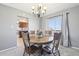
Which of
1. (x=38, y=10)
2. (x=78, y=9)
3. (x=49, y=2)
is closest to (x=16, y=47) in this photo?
(x=38, y=10)

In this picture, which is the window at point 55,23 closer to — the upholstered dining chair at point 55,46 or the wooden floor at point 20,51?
the upholstered dining chair at point 55,46

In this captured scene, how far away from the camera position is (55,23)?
4.61ft

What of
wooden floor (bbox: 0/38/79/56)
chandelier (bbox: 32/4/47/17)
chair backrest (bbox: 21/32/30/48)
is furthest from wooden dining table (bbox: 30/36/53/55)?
chandelier (bbox: 32/4/47/17)

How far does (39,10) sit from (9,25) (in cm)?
53

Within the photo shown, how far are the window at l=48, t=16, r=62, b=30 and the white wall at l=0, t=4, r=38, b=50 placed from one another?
0.79ft

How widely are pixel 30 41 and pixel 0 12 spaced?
0.64 m

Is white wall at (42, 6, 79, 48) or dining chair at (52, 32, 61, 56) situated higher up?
white wall at (42, 6, 79, 48)

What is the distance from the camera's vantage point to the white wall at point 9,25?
1.34 m

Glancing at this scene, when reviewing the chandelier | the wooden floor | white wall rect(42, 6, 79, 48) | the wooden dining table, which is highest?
the chandelier

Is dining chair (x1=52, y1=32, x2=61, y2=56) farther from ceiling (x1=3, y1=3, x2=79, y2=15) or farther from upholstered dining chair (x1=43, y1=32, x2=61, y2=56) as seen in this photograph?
ceiling (x1=3, y1=3, x2=79, y2=15)

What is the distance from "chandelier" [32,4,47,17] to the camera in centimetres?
135

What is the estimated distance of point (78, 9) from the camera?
1.35 metres

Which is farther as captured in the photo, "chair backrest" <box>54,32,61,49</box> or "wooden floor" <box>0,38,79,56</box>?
"chair backrest" <box>54,32,61,49</box>

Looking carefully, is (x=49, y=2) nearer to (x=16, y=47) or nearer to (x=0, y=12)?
(x=0, y=12)
